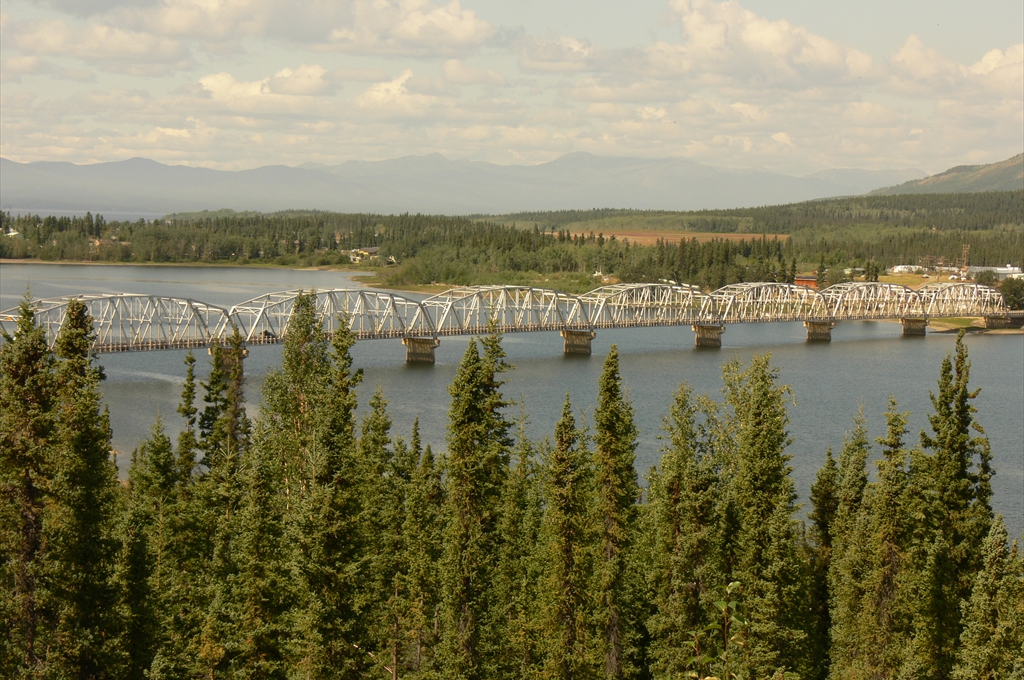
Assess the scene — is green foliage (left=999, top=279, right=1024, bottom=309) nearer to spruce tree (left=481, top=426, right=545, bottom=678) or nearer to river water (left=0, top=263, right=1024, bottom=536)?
river water (left=0, top=263, right=1024, bottom=536)

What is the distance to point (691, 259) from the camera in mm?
168375

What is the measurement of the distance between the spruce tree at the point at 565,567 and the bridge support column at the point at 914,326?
115 meters

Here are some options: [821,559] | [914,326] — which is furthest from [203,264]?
[821,559]

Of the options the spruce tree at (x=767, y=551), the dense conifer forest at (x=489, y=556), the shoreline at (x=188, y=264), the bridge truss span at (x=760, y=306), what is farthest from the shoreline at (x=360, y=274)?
the spruce tree at (x=767, y=551)

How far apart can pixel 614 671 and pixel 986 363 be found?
84.0 m

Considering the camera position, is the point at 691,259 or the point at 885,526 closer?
the point at 885,526

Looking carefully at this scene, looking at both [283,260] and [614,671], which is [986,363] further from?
[283,260]

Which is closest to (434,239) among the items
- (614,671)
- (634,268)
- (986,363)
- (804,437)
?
(634,268)

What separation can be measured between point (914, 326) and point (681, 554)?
383ft

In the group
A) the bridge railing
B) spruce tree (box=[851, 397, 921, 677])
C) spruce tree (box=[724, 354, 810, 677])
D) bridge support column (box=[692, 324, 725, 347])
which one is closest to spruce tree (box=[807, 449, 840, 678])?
spruce tree (box=[851, 397, 921, 677])

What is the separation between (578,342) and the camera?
344ft

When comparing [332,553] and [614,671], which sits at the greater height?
[332,553]

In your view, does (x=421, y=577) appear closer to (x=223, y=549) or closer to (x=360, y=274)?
(x=223, y=549)

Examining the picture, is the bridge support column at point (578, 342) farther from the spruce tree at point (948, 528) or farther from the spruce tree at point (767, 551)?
the spruce tree at point (767, 551)
